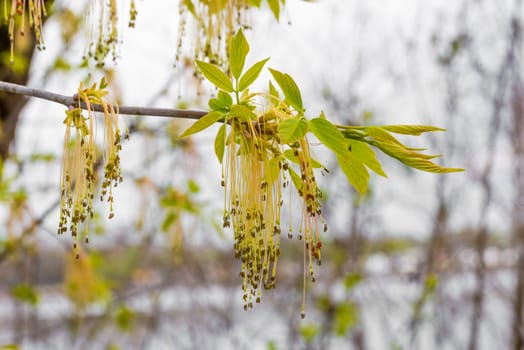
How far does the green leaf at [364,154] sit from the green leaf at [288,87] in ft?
0.30

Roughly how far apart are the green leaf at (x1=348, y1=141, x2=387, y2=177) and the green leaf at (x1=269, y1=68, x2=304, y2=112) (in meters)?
0.09

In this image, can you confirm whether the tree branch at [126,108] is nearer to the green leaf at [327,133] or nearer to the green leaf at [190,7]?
the green leaf at [327,133]

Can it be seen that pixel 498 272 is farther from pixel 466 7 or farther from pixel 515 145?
pixel 466 7

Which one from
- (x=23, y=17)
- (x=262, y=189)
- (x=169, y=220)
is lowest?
(x=169, y=220)

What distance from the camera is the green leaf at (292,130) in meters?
0.63

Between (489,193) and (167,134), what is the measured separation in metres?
1.42

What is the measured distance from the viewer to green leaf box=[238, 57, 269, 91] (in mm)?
704

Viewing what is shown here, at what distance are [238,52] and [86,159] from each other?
254 millimetres

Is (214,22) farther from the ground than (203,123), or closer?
farther from the ground

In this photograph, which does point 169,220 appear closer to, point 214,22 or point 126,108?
point 214,22

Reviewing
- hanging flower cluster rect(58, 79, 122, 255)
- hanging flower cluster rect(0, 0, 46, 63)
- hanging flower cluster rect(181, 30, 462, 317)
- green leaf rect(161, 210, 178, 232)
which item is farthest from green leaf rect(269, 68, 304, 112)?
green leaf rect(161, 210, 178, 232)

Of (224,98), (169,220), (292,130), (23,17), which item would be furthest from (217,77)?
(169,220)

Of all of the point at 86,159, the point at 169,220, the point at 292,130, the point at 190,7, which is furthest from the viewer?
the point at 169,220

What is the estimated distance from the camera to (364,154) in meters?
0.70
